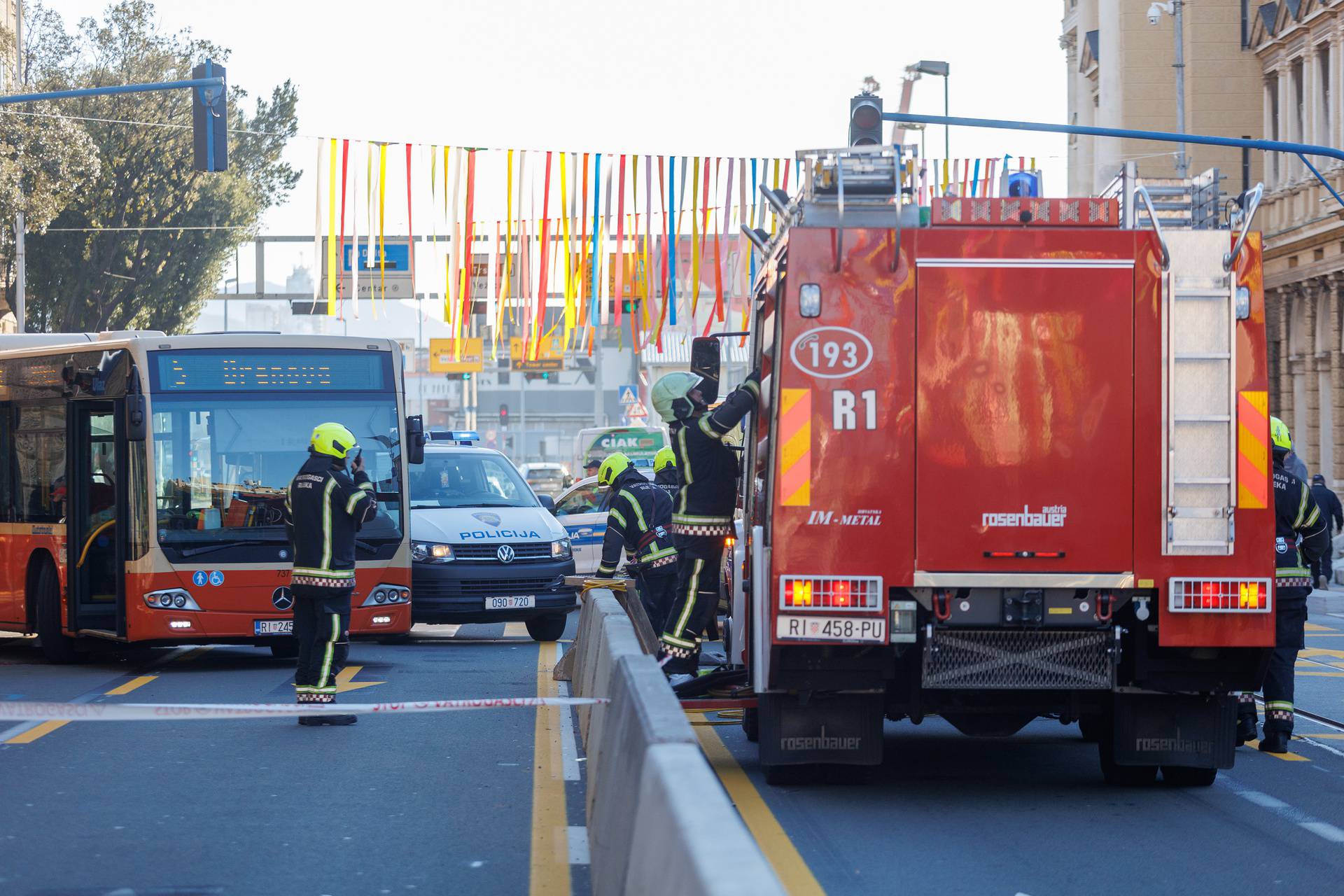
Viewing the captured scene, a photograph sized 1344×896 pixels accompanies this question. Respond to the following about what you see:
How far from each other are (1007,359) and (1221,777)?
8.91ft

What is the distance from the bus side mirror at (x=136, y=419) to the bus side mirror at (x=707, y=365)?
5766mm

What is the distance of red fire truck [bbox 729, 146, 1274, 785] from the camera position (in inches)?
335

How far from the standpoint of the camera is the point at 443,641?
1866 centimetres

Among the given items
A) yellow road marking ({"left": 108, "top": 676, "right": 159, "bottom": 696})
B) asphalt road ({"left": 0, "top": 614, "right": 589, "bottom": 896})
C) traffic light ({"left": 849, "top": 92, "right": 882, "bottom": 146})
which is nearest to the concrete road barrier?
asphalt road ({"left": 0, "top": 614, "right": 589, "bottom": 896})

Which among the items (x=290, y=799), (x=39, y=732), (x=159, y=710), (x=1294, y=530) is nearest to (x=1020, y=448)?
(x=1294, y=530)

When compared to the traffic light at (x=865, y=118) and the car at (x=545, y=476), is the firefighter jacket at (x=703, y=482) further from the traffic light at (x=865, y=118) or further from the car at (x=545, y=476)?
the car at (x=545, y=476)

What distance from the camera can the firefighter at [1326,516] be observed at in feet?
37.4

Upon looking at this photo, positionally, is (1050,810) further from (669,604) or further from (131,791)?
(669,604)

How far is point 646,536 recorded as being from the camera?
13.8 meters

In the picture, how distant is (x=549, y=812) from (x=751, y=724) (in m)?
2.34

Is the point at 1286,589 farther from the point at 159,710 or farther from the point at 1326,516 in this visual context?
the point at 159,710

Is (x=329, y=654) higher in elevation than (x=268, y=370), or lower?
lower

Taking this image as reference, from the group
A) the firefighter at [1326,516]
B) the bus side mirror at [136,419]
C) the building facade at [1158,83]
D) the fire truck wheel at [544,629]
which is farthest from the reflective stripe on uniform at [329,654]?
the building facade at [1158,83]

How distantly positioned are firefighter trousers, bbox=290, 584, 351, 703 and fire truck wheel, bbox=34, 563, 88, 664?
4.91 metres
